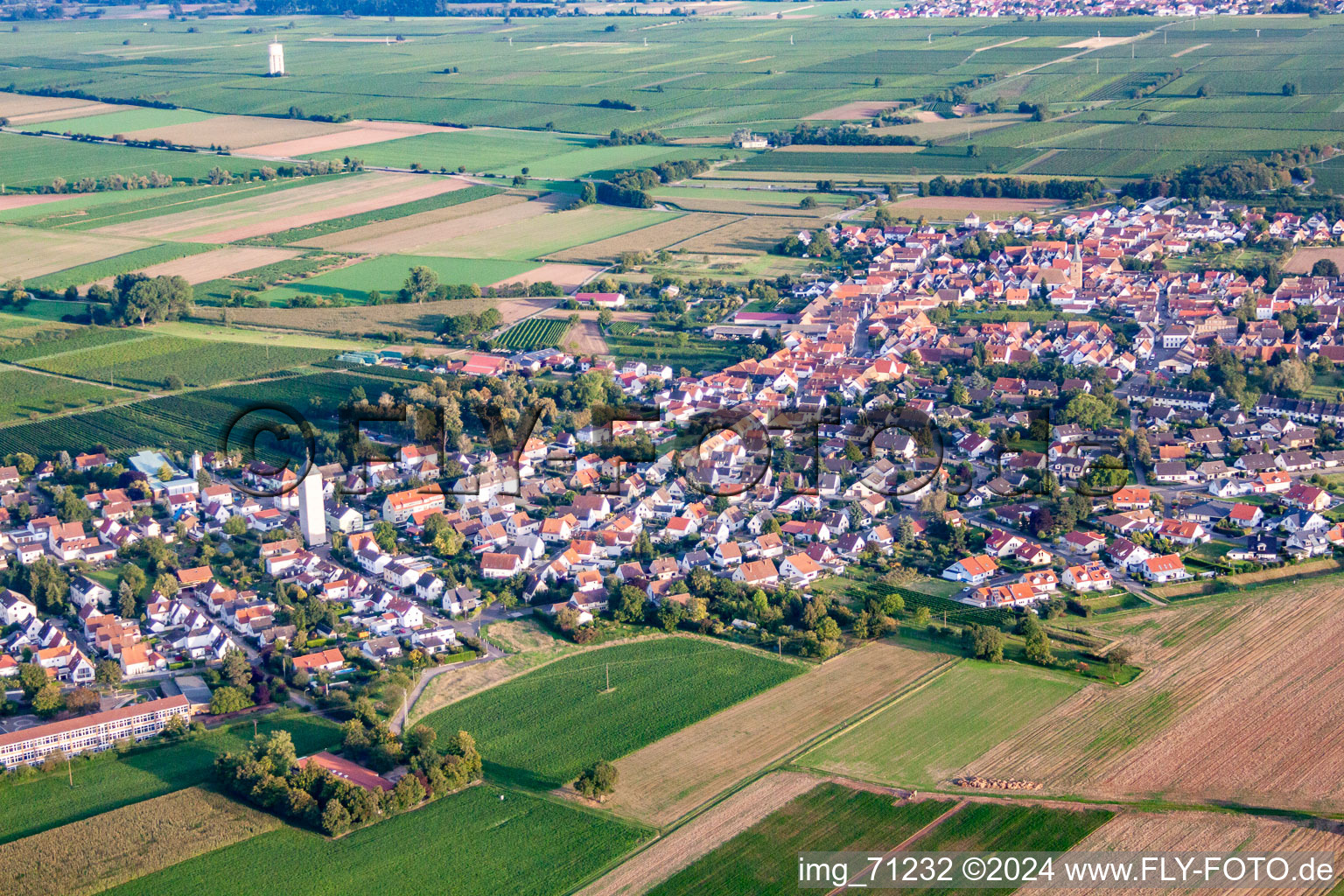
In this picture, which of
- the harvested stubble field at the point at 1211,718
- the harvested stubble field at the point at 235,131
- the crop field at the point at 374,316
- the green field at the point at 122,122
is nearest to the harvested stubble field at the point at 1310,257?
the crop field at the point at 374,316

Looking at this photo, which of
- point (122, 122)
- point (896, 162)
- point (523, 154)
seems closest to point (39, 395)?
point (523, 154)

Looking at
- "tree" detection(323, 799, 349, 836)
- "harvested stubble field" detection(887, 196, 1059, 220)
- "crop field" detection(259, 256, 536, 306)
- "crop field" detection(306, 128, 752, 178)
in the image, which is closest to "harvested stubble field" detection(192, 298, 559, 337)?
"crop field" detection(259, 256, 536, 306)

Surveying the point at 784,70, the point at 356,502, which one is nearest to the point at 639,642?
the point at 356,502

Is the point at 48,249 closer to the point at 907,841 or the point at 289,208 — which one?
the point at 289,208

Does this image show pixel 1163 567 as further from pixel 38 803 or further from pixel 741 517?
pixel 38 803

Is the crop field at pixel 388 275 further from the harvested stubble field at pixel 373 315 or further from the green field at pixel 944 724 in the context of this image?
the green field at pixel 944 724

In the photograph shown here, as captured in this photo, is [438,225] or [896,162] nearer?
[438,225]
